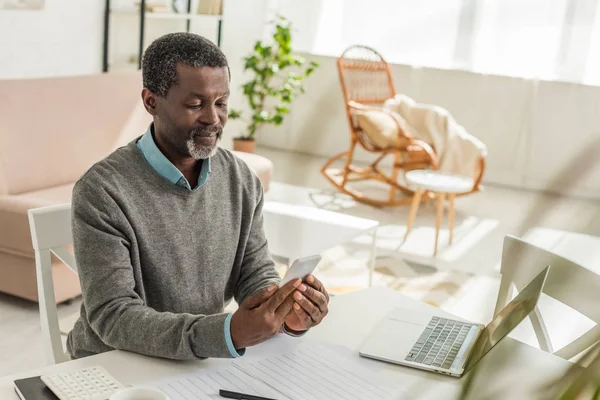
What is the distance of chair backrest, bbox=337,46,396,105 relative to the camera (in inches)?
211

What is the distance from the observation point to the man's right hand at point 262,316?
1032mm

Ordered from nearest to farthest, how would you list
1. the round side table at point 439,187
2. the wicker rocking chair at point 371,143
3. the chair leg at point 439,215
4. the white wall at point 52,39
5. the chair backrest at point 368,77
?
the white wall at point 52,39
the chair leg at point 439,215
the round side table at point 439,187
the wicker rocking chair at point 371,143
the chair backrest at point 368,77

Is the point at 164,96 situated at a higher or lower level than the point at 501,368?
lower

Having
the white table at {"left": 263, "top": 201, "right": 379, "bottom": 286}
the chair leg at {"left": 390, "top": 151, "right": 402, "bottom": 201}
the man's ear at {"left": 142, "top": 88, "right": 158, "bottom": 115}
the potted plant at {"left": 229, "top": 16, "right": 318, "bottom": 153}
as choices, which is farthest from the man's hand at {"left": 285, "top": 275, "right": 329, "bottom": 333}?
the potted plant at {"left": 229, "top": 16, "right": 318, "bottom": 153}

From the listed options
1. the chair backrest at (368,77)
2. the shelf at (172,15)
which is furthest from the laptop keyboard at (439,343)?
the chair backrest at (368,77)

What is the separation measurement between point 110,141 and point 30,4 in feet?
2.58

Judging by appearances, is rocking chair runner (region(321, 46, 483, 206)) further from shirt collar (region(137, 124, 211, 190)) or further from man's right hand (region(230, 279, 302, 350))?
man's right hand (region(230, 279, 302, 350))

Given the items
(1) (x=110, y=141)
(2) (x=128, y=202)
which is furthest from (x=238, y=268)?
(1) (x=110, y=141)

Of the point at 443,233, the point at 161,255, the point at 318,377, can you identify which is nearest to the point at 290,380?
the point at 318,377

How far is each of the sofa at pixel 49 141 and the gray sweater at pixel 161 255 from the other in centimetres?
152

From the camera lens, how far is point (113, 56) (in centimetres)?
434

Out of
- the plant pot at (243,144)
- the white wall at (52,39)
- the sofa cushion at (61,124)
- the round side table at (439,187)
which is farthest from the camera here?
the plant pot at (243,144)

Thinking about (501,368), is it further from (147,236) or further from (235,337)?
(147,236)

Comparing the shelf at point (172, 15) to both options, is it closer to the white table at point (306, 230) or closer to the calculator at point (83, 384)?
the white table at point (306, 230)
